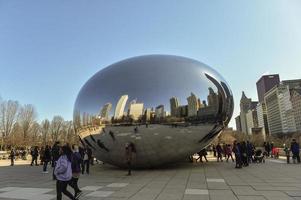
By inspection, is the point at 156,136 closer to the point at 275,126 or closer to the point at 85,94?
the point at 85,94

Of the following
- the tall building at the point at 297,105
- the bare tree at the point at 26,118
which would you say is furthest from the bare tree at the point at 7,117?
the tall building at the point at 297,105

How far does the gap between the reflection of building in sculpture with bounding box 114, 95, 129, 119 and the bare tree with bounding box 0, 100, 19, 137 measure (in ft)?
202

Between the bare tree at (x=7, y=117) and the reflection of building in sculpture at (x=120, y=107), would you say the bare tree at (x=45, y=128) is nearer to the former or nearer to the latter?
the bare tree at (x=7, y=117)

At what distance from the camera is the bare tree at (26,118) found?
237ft

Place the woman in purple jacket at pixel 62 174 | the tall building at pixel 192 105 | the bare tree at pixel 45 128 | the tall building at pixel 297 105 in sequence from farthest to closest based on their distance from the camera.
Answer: the tall building at pixel 297 105 → the bare tree at pixel 45 128 → the tall building at pixel 192 105 → the woman in purple jacket at pixel 62 174

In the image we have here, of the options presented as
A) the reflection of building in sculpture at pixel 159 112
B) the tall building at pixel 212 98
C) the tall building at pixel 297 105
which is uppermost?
the tall building at pixel 297 105

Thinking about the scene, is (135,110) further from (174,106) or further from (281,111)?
(281,111)

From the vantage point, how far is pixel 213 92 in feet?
51.0

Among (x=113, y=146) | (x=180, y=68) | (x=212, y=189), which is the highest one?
(x=180, y=68)

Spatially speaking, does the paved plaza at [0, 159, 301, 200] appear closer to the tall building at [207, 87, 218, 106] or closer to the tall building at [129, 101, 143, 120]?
the tall building at [129, 101, 143, 120]

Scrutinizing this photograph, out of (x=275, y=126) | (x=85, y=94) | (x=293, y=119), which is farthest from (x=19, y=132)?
(x=275, y=126)

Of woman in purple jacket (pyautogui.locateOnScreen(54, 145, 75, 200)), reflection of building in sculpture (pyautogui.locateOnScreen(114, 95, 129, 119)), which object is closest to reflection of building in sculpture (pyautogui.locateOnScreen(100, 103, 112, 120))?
reflection of building in sculpture (pyautogui.locateOnScreen(114, 95, 129, 119))

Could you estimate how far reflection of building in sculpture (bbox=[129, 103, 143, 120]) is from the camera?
1395cm

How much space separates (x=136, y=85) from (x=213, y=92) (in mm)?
4286
